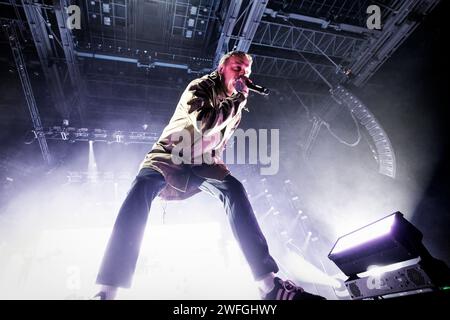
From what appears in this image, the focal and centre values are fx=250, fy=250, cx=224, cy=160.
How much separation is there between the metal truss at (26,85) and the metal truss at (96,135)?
20 cm

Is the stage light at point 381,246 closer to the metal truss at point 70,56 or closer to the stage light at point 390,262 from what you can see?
the stage light at point 390,262

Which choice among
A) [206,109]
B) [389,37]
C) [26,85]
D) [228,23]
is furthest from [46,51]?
[389,37]

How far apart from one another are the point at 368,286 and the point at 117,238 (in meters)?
1.85

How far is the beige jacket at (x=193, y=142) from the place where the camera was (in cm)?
184

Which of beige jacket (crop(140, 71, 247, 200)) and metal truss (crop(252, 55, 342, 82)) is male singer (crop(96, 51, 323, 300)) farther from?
metal truss (crop(252, 55, 342, 82))

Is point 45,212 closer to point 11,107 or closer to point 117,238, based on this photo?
point 11,107

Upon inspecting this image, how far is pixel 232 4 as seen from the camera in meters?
5.29

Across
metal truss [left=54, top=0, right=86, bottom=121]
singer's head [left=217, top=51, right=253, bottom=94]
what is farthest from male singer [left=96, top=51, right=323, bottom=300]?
metal truss [left=54, top=0, right=86, bottom=121]

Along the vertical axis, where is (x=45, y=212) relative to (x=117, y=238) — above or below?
below

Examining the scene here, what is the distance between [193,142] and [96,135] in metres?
6.57

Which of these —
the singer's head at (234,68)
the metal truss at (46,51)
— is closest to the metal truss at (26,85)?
the metal truss at (46,51)

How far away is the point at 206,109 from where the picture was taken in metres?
1.80

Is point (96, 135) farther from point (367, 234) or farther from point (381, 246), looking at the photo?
point (381, 246)
